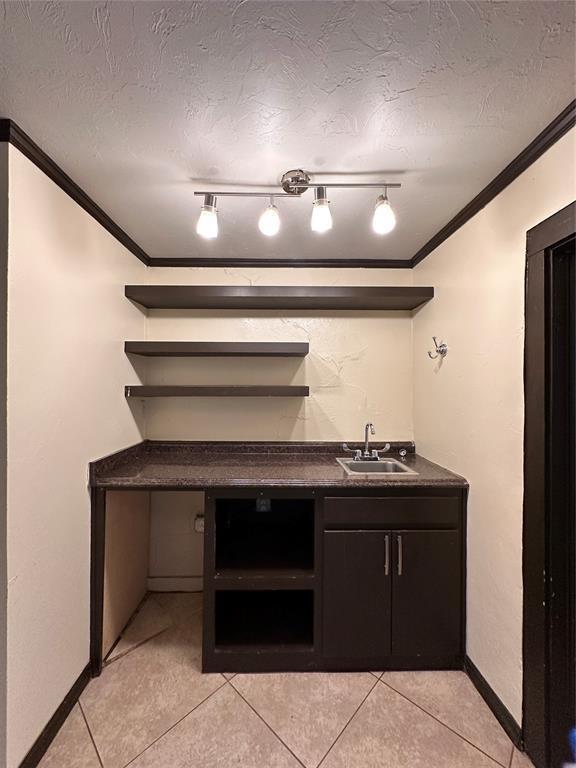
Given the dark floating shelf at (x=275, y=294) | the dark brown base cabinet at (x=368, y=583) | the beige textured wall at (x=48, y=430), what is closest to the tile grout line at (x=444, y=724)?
the dark brown base cabinet at (x=368, y=583)

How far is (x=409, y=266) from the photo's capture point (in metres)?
2.33

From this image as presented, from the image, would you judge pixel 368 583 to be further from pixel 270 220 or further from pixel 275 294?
pixel 270 220

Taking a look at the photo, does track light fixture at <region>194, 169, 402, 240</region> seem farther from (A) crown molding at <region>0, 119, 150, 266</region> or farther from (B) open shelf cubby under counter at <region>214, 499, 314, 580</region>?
(B) open shelf cubby under counter at <region>214, 499, 314, 580</region>

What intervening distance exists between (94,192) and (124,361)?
2.98 feet

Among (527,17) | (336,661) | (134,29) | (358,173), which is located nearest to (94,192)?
(134,29)

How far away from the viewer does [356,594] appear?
164cm

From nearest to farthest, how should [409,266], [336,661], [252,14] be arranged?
[252,14] → [336,661] → [409,266]

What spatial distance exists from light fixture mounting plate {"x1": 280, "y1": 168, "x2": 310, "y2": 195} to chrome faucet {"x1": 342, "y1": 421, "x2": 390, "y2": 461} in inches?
57.1

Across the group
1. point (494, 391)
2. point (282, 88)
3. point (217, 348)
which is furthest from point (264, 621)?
point (282, 88)

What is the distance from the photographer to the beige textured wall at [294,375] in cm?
235

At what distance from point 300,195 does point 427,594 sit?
2.05 m

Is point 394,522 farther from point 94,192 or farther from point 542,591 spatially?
point 94,192

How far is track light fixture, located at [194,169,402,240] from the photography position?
4.50 feet

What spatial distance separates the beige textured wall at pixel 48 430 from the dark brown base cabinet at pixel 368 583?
60 cm
